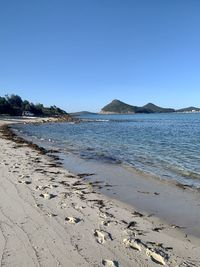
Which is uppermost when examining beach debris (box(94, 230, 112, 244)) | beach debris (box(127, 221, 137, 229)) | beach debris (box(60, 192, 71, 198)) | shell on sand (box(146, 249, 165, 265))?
beach debris (box(94, 230, 112, 244))

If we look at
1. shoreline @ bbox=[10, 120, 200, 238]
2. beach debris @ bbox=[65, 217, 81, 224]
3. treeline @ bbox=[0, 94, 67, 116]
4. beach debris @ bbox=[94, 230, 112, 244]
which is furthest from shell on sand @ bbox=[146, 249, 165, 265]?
treeline @ bbox=[0, 94, 67, 116]

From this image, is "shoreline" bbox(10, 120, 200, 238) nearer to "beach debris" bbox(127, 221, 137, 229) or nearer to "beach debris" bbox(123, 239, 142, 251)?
"beach debris" bbox(127, 221, 137, 229)

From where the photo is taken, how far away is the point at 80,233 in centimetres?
678

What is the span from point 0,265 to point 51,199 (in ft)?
14.1

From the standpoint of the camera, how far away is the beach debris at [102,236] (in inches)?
254

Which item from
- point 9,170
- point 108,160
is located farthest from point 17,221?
point 108,160

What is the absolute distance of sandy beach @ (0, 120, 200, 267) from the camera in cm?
562

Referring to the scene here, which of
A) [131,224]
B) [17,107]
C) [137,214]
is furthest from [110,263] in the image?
[17,107]

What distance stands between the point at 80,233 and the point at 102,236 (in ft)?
1.50

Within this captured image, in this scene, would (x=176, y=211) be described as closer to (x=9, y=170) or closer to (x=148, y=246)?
(x=148, y=246)

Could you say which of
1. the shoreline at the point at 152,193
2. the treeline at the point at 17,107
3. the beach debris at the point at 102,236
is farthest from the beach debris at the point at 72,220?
the treeline at the point at 17,107

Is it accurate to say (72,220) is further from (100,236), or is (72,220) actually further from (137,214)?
(137,214)

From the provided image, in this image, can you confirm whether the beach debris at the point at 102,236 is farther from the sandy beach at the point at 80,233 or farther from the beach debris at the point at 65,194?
the beach debris at the point at 65,194

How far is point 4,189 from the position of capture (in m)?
10.1
